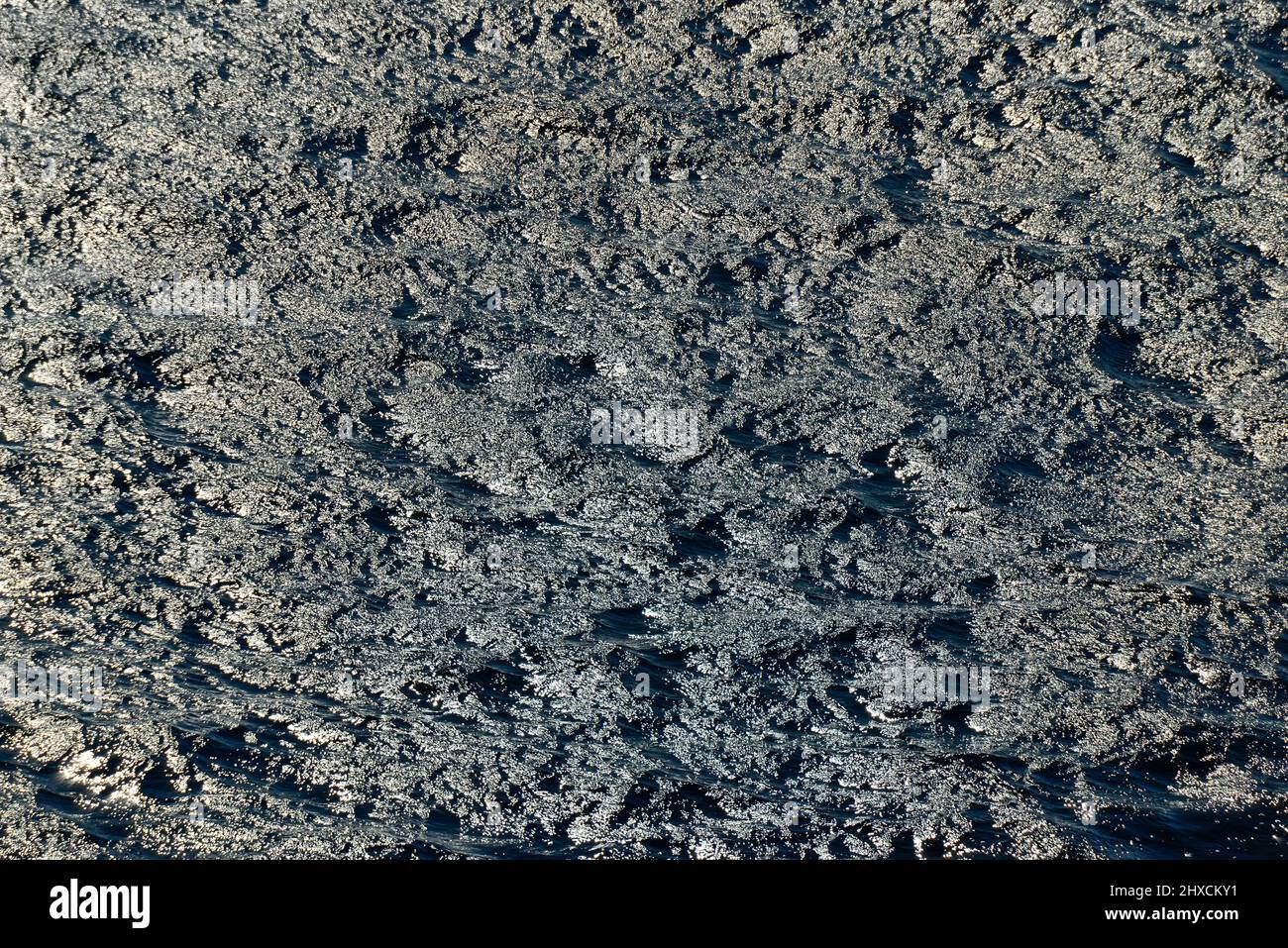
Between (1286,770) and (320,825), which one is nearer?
(320,825)

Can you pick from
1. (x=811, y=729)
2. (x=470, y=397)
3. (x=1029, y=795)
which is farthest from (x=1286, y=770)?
(x=470, y=397)

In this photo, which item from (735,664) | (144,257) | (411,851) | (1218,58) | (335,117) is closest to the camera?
(411,851)

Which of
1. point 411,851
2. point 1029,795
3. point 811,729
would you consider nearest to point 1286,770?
point 1029,795

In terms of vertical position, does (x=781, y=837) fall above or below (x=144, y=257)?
below

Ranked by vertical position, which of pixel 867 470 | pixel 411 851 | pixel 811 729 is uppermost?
pixel 867 470

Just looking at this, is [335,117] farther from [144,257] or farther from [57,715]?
[57,715]

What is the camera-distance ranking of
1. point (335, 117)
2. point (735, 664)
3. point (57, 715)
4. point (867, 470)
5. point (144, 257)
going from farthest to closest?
point (335, 117) < point (144, 257) < point (867, 470) < point (735, 664) < point (57, 715)
